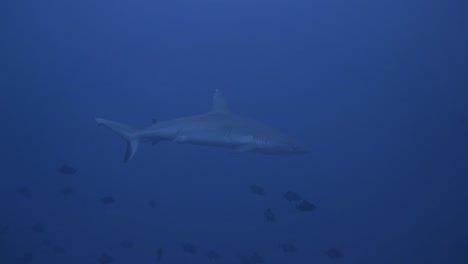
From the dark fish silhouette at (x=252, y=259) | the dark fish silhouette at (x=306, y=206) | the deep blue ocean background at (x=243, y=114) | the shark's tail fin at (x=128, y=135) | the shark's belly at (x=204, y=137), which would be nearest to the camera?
the shark's belly at (x=204, y=137)

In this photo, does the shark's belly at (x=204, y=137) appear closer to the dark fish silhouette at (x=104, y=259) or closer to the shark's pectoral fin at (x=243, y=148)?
the shark's pectoral fin at (x=243, y=148)

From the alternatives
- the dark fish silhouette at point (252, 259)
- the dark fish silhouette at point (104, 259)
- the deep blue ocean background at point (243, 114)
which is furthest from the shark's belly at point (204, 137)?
the deep blue ocean background at point (243, 114)

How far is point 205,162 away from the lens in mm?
26984

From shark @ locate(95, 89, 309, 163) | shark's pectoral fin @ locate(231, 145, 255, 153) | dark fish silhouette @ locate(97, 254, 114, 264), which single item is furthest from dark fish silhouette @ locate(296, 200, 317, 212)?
dark fish silhouette @ locate(97, 254, 114, 264)

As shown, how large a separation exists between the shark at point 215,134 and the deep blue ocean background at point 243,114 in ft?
21.7

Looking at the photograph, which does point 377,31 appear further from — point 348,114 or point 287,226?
point 287,226

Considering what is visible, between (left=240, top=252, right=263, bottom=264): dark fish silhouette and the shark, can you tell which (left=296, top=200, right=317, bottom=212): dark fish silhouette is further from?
(left=240, top=252, right=263, bottom=264): dark fish silhouette

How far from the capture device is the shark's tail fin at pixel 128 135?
273 inches

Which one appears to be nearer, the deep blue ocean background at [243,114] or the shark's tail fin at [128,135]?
the shark's tail fin at [128,135]

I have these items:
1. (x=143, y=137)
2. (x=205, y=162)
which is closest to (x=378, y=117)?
(x=205, y=162)

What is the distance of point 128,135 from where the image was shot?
7.00 metres

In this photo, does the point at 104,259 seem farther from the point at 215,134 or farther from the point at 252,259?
the point at 215,134

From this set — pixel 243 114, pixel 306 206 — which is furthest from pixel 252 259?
pixel 243 114

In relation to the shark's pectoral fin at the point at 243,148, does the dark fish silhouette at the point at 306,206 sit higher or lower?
lower
